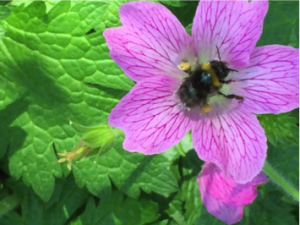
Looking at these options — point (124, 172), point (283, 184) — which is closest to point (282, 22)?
point (283, 184)

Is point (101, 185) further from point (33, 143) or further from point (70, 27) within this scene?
point (70, 27)

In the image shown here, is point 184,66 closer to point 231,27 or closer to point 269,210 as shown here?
point 231,27

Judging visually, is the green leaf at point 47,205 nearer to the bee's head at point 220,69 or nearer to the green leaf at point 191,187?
the green leaf at point 191,187

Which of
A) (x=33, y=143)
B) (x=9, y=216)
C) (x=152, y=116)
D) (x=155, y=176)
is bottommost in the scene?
(x=9, y=216)

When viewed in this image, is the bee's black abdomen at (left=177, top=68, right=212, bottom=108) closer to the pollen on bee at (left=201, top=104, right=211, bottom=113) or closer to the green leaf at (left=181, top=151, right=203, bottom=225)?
the pollen on bee at (left=201, top=104, right=211, bottom=113)

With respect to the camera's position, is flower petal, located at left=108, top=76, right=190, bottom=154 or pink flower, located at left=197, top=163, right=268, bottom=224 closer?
flower petal, located at left=108, top=76, right=190, bottom=154

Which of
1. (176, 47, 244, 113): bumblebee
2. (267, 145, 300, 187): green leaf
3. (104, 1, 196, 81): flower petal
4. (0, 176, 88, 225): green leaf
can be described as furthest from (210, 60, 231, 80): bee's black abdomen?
(0, 176, 88, 225): green leaf

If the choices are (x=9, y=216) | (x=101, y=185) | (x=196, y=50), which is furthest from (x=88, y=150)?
(x=9, y=216)

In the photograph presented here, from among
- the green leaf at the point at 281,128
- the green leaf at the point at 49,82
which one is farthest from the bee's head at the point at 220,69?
the green leaf at the point at 49,82
